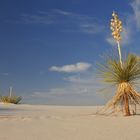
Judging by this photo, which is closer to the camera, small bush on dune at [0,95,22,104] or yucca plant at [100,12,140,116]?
yucca plant at [100,12,140,116]

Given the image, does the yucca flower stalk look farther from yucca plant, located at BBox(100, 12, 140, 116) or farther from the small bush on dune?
the small bush on dune

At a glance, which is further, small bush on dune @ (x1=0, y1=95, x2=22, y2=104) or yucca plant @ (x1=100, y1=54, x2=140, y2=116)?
small bush on dune @ (x1=0, y1=95, x2=22, y2=104)

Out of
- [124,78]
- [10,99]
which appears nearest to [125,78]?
[124,78]

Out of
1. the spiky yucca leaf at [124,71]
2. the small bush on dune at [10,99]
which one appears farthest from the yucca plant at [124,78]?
the small bush on dune at [10,99]

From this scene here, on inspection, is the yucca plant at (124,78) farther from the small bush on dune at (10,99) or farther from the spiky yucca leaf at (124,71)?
the small bush on dune at (10,99)

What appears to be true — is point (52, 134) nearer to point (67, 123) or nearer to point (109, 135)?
point (109, 135)

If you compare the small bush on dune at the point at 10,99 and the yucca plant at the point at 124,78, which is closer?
the yucca plant at the point at 124,78

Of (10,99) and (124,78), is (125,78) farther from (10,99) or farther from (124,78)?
(10,99)

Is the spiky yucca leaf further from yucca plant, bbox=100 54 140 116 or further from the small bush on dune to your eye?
the small bush on dune

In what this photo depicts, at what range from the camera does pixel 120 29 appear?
32.6ft

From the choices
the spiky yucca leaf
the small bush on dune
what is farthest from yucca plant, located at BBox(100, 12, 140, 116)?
the small bush on dune

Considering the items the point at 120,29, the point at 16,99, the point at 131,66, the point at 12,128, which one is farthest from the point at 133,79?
the point at 16,99

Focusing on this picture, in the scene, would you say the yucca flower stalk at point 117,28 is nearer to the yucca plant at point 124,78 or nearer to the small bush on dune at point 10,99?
the yucca plant at point 124,78

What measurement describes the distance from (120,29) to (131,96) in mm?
2051
